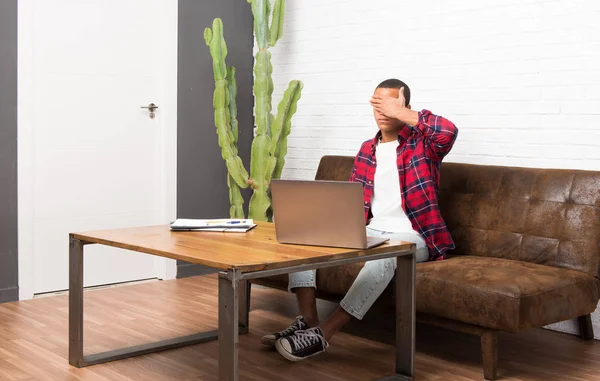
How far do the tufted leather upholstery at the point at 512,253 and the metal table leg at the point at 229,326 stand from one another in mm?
1046

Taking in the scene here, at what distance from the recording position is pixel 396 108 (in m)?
3.20

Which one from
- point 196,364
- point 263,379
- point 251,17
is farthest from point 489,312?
point 251,17

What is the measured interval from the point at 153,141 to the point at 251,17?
1093 millimetres

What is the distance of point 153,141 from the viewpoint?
15.5 feet

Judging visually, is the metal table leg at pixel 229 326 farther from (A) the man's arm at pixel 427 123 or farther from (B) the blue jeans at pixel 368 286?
(A) the man's arm at pixel 427 123

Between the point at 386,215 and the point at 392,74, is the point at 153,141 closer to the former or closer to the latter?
the point at 392,74

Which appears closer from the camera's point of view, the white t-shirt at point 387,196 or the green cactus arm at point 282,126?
the white t-shirt at point 387,196

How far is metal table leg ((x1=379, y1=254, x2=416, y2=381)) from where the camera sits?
2.70 meters

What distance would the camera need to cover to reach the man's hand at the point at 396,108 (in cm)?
315

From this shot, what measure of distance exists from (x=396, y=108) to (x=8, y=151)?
2.10 meters

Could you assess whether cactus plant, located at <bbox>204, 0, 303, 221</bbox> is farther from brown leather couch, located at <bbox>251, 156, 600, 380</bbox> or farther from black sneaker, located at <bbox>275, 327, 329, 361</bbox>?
black sneaker, located at <bbox>275, 327, 329, 361</bbox>

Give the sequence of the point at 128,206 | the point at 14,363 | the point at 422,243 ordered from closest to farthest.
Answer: the point at 14,363 < the point at 422,243 < the point at 128,206

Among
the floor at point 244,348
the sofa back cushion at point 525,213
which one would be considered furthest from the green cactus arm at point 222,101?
the sofa back cushion at point 525,213

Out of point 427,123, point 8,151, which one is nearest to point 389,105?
point 427,123
